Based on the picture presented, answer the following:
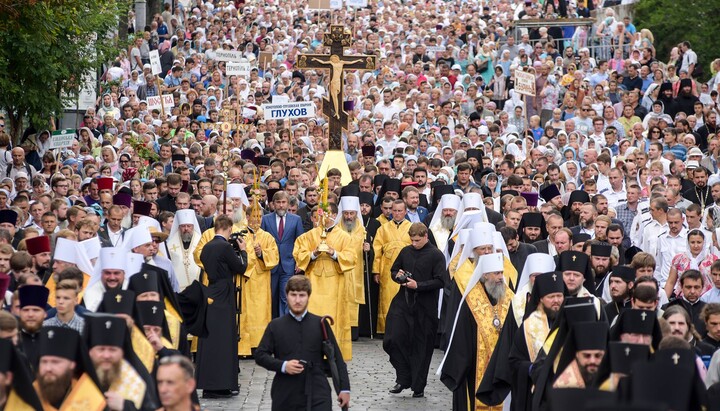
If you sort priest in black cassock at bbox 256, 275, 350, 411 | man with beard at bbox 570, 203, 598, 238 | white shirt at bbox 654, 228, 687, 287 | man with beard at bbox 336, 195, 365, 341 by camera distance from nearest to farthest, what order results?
priest in black cassock at bbox 256, 275, 350, 411 → white shirt at bbox 654, 228, 687, 287 → man with beard at bbox 570, 203, 598, 238 → man with beard at bbox 336, 195, 365, 341

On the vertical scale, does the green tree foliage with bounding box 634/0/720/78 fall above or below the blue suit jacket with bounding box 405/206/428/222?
above

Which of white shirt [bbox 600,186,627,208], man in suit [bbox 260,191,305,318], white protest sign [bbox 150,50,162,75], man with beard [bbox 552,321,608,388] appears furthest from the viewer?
white protest sign [bbox 150,50,162,75]

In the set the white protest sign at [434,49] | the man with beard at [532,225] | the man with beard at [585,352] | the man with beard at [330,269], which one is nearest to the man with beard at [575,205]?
the man with beard at [532,225]

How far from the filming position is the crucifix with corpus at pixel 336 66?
24.8 metres

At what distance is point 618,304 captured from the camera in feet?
42.4

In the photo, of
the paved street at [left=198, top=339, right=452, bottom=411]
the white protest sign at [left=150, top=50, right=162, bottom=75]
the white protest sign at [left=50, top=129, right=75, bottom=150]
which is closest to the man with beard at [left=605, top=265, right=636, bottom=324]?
the paved street at [left=198, top=339, right=452, bottom=411]

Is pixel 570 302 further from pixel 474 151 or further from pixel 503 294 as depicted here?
pixel 474 151

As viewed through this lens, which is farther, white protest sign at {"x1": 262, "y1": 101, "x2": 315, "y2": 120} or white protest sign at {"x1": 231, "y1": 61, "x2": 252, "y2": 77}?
white protest sign at {"x1": 231, "y1": 61, "x2": 252, "y2": 77}

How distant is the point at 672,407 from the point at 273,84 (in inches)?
957

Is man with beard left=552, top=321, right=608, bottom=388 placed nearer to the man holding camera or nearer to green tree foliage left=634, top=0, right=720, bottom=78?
the man holding camera

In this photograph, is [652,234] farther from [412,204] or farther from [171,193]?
[171,193]

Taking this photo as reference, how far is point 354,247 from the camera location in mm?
17844

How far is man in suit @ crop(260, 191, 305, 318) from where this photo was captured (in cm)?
1844

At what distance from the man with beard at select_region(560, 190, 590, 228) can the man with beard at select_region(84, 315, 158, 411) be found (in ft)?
33.0
